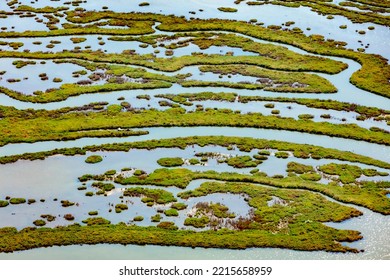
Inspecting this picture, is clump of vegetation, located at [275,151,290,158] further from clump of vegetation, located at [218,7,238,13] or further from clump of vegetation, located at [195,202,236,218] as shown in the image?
clump of vegetation, located at [218,7,238,13]

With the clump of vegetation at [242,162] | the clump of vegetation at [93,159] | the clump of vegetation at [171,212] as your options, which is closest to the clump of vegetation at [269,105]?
the clump of vegetation at [242,162]

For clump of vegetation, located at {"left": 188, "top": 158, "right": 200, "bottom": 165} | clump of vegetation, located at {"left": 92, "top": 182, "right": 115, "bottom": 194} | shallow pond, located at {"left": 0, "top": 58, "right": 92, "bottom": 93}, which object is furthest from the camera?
shallow pond, located at {"left": 0, "top": 58, "right": 92, "bottom": 93}

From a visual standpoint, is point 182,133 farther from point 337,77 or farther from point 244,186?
point 337,77

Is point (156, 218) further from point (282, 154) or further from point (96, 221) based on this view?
point (282, 154)

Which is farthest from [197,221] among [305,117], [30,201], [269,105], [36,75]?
[36,75]

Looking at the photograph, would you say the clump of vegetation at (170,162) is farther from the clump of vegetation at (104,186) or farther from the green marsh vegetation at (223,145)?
the clump of vegetation at (104,186)

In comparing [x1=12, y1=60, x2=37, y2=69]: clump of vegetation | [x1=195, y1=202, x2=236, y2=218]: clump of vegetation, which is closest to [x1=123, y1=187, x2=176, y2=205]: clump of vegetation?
[x1=195, y1=202, x2=236, y2=218]: clump of vegetation
